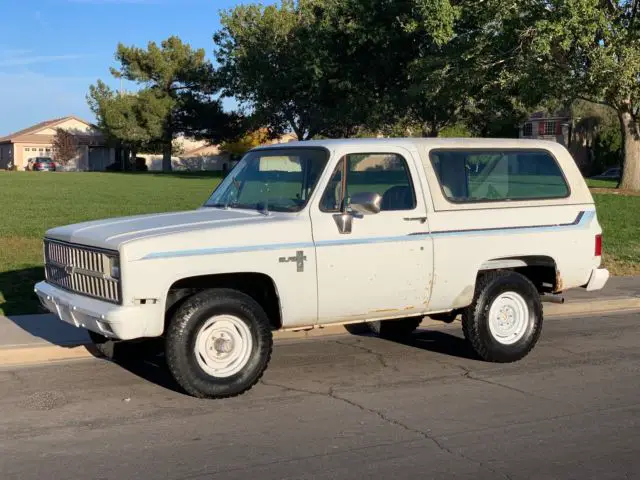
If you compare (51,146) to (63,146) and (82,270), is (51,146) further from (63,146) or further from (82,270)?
(82,270)

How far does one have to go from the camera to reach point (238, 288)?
687 cm

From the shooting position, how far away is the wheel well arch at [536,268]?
302 inches

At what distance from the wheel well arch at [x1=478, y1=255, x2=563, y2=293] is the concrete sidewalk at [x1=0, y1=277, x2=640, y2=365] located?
5.82ft

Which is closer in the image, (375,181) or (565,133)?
(375,181)

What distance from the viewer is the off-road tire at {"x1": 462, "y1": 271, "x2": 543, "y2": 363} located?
7621 mm

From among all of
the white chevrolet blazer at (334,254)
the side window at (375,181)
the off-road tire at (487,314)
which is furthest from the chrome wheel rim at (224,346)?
the off-road tire at (487,314)

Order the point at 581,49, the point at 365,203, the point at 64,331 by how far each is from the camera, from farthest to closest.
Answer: the point at 581,49
the point at 64,331
the point at 365,203

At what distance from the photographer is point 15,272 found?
12.0m

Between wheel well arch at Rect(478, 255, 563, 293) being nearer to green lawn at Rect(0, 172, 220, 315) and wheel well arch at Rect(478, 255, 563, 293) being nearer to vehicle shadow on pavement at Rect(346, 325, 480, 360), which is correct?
vehicle shadow on pavement at Rect(346, 325, 480, 360)

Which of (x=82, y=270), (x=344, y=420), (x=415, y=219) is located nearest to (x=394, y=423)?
(x=344, y=420)

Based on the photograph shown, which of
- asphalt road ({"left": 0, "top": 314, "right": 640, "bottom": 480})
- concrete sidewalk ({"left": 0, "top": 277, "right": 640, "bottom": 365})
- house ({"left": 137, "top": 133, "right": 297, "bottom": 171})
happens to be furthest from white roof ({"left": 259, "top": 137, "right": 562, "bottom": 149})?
house ({"left": 137, "top": 133, "right": 297, "bottom": 171})

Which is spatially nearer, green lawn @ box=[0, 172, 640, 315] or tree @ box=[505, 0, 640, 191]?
green lawn @ box=[0, 172, 640, 315]

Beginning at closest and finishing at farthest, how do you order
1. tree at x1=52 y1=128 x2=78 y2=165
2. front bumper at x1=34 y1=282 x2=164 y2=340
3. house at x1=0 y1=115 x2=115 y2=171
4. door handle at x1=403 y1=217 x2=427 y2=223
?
front bumper at x1=34 y1=282 x2=164 y2=340, door handle at x1=403 y1=217 x2=427 y2=223, tree at x1=52 y1=128 x2=78 y2=165, house at x1=0 y1=115 x2=115 y2=171

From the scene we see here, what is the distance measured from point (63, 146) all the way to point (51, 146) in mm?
5436
